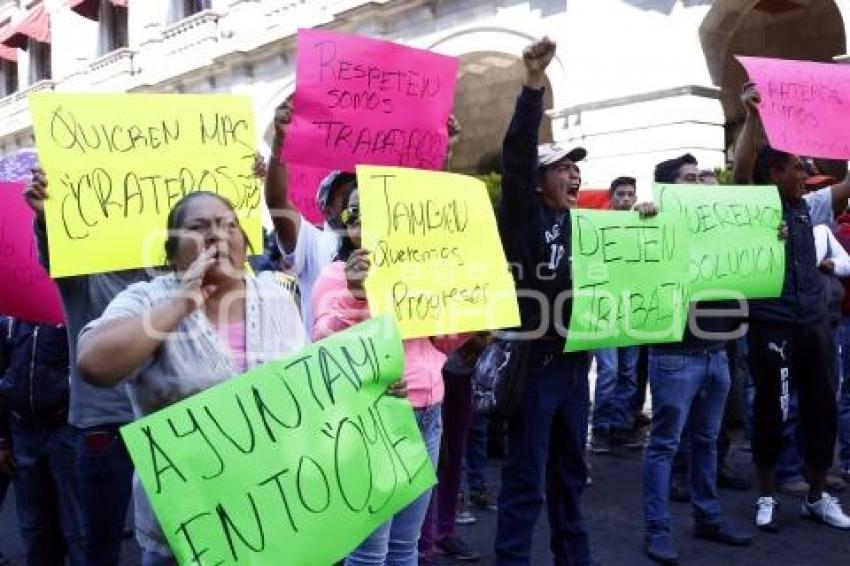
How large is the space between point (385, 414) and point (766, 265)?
2.19m

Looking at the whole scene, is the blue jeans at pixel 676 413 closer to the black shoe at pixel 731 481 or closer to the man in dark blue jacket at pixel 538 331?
the man in dark blue jacket at pixel 538 331

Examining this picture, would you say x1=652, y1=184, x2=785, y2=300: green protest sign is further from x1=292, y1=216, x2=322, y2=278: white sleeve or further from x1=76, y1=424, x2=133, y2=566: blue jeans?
x1=76, y1=424, x2=133, y2=566: blue jeans

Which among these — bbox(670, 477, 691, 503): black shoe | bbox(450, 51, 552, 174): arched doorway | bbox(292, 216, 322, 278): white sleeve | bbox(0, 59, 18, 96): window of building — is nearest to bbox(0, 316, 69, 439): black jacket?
bbox(292, 216, 322, 278): white sleeve

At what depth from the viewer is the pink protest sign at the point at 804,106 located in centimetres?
365

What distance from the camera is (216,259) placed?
6.51ft

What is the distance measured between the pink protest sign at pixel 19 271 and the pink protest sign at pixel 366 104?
977 mm

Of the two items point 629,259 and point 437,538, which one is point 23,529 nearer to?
point 437,538

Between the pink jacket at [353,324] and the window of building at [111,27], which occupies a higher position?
the window of building at [111,27]

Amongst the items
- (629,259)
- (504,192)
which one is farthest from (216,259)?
(629,259)

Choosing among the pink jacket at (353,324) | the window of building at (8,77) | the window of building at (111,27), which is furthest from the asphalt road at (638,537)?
the window of building at (8,77)

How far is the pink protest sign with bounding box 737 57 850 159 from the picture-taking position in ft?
12.0

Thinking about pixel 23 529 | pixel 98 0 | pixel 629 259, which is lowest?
pixel 23 529

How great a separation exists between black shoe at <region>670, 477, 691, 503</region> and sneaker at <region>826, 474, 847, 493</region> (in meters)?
0.78

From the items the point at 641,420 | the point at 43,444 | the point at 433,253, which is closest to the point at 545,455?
the point at 433,253
